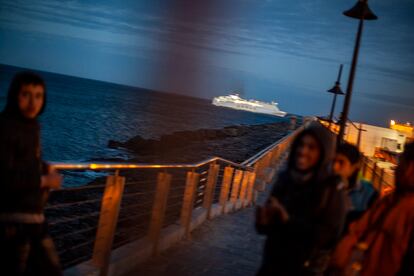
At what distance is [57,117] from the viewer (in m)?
59.3

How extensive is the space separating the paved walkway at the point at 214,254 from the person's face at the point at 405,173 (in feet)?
9.36

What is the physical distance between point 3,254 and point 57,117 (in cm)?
5973

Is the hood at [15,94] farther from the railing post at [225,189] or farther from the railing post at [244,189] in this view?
the railing post at [244,189]

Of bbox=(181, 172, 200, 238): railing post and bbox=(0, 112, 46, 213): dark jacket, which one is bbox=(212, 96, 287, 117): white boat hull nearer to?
bbox=(181, 172, 200, 238): railing post

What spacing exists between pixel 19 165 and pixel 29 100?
1.12 ft

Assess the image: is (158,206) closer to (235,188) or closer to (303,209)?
(303,209)

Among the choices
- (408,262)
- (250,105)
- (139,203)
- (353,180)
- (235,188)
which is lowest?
(139,203)

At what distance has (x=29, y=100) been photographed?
7.93ft

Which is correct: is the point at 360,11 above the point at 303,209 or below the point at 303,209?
above

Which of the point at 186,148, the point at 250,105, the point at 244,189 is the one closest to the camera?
the point at 244,189

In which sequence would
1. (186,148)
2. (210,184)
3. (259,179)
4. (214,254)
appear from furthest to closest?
(186,148), (259,179), (210,184), (214,254)

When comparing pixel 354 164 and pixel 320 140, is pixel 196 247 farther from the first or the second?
pixel 320 140

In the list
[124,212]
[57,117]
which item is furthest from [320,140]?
[57,117]

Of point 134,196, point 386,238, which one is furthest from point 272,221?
point 134,196
